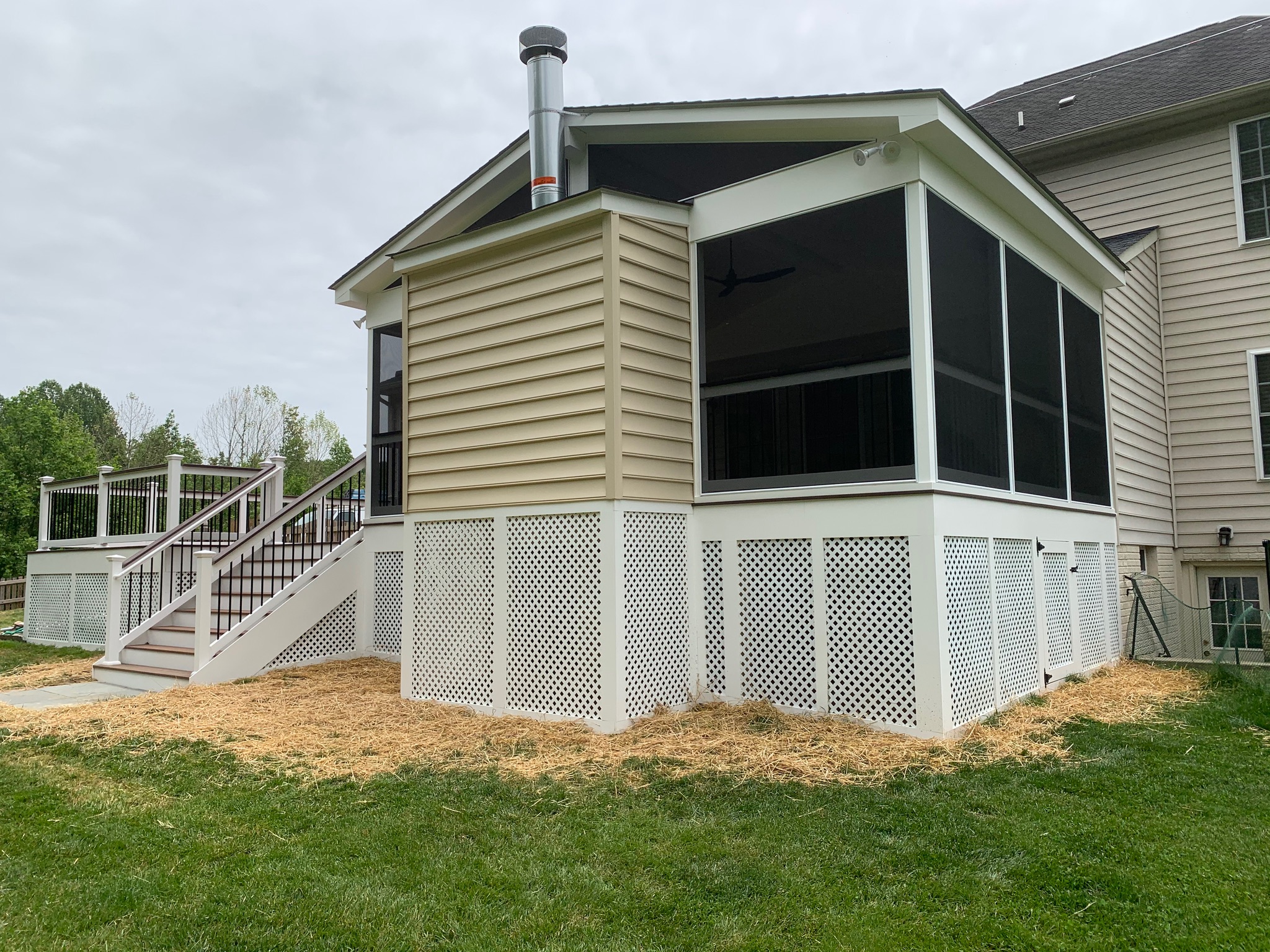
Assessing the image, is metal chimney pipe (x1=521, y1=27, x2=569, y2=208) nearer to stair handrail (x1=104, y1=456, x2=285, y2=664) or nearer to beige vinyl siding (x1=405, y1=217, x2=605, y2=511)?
beige vinyl siding (x1=405, y1=217, x2=605, y2=511)

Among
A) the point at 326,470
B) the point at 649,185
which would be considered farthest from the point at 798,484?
the point at 326,470

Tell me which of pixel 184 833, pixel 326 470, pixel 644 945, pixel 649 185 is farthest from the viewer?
pixel 326 470

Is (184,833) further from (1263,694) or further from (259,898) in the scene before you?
(1263,694)

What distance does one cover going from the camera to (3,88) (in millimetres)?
17328

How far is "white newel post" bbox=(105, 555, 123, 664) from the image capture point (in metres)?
8.41

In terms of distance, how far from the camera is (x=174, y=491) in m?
10.8

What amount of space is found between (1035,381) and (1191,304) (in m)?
4.73

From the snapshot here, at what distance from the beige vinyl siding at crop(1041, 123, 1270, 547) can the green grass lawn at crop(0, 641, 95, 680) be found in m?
13.8

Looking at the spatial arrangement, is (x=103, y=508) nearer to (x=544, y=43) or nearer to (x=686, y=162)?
(x=544, y=43)

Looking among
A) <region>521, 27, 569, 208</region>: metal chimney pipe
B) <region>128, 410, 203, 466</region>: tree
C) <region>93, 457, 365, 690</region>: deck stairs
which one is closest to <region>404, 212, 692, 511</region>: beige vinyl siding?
<region>521, 27, 569, 208</region>: metal chimney pipe

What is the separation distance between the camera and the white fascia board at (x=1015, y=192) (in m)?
5.47

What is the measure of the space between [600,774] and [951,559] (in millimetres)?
2719

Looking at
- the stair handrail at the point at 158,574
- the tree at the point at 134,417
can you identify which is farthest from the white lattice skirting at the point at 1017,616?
the tree at the point at 134,417

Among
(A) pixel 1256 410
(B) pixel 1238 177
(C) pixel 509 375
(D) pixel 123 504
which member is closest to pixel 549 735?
(C) pixel 509 375
